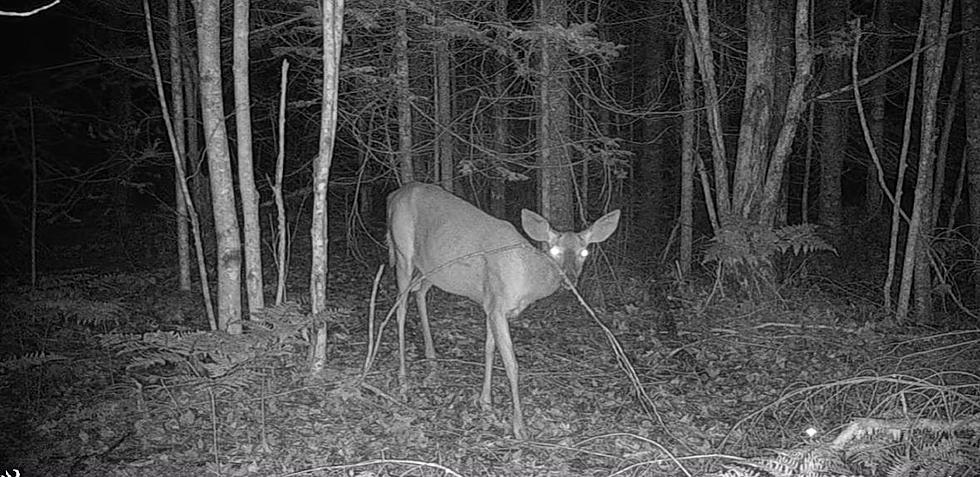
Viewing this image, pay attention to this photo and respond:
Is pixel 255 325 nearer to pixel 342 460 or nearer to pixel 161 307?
pixel 342 460

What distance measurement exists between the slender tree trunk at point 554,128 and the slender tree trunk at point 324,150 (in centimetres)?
452

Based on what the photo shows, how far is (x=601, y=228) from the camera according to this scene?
7430 millimetres

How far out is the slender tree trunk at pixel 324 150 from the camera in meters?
6.91

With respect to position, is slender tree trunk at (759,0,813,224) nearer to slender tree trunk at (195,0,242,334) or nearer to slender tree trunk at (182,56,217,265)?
slender tree trunk at (195,0,242,334)

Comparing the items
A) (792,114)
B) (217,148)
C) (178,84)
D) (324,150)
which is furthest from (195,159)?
(792,114)

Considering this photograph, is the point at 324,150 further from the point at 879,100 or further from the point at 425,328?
the point at 879,100

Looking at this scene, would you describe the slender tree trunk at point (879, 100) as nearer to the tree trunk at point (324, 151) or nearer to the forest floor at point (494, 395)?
the forest floor at point (494, 395)

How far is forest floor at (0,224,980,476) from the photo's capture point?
211 inches

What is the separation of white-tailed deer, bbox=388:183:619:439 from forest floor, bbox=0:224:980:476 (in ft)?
2.09

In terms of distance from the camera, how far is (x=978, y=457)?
424 centimetres

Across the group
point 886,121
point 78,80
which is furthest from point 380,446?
point 886,121

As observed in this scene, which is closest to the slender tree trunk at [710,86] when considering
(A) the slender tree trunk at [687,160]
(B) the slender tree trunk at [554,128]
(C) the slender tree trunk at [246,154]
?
(B) the slender tree trunk at [554,128]

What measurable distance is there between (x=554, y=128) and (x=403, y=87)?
7.32 ft

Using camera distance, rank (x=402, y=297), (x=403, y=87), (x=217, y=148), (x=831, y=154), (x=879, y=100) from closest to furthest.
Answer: (x=217, y=148) → (x=402, y=297) → (x=403, y=87) → (x=831, y=154) → (x=879, y=100)
